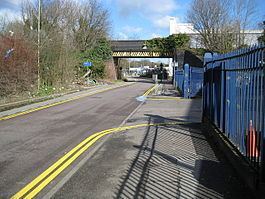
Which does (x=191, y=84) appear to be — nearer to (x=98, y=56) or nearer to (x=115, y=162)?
(x=115, y=162)

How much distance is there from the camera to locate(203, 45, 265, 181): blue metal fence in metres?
5.32

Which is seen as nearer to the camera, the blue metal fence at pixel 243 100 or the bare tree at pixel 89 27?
the blue metal fence at pixel 243 100

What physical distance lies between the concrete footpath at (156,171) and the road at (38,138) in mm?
776

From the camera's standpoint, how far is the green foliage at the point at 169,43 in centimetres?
6134

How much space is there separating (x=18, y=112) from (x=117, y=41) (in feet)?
191

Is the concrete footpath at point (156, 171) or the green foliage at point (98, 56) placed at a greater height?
the green foliage at point (98, 56)

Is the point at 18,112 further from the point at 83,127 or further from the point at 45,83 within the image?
the point at 45,83

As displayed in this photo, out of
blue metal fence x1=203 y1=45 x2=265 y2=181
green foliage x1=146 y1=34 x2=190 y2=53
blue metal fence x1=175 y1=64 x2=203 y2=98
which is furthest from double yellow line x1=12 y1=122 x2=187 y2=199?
green foliage x1=146 y1=34 x2=190 y2=53

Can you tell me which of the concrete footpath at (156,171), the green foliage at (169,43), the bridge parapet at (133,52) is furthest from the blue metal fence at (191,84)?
the bridge parapet at (133,52)

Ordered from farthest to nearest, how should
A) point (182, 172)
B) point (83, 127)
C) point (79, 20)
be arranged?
point (79, 20) < point (83, 127) < point (182, 172)

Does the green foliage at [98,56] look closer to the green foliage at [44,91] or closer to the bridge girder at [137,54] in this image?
the bridge girder at [137,54]

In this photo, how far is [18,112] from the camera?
631 inches

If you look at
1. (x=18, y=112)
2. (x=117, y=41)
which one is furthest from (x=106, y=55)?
(x=18, y=112)

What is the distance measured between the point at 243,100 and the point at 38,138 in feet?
18.4
